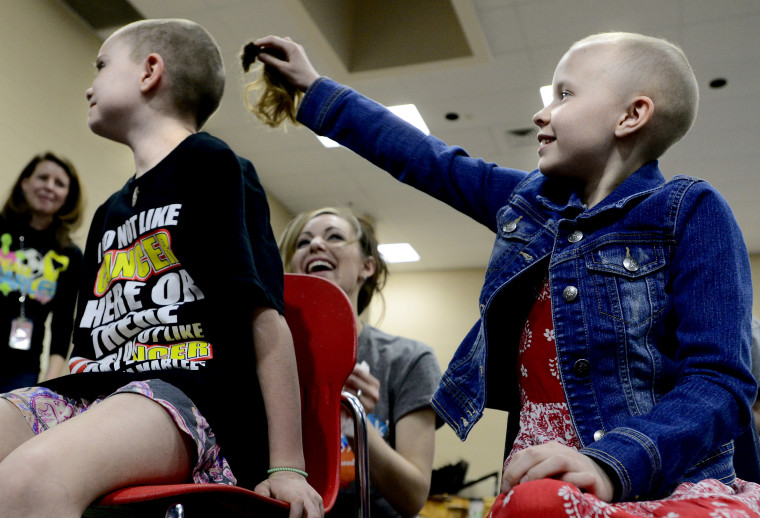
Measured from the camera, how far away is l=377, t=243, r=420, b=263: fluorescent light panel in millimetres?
8805

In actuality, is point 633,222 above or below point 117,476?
above

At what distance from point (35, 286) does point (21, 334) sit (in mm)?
202

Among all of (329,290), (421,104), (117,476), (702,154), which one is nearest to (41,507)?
(117,476)

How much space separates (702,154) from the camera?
19.3 feet

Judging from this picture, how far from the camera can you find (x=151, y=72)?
1361mm

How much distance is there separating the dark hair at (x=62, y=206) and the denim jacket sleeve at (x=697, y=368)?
259 cm

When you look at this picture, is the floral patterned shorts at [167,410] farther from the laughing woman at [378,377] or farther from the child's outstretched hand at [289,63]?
the child's outstretched hand at [289,63]

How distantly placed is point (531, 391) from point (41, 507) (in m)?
0.62

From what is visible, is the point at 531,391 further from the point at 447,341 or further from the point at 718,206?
the point at 447,341

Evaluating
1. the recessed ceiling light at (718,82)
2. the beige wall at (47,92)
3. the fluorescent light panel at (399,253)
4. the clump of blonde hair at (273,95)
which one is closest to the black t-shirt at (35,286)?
the beige wall at (47,92)

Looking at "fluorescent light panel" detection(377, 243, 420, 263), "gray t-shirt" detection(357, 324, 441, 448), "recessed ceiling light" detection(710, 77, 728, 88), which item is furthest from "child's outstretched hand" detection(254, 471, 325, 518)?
"fluorescent light panel" detection(377, 243, 420, 263)

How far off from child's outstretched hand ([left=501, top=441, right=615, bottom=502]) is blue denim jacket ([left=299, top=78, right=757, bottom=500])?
22 mm

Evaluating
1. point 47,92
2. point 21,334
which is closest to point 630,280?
point 21,334

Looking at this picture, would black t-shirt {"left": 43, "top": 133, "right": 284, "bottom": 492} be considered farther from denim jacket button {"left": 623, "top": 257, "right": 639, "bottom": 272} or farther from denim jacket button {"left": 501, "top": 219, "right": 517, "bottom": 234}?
denim jacket button {"left": 623, "top": 257, "right": 639, "bottom": 272}
